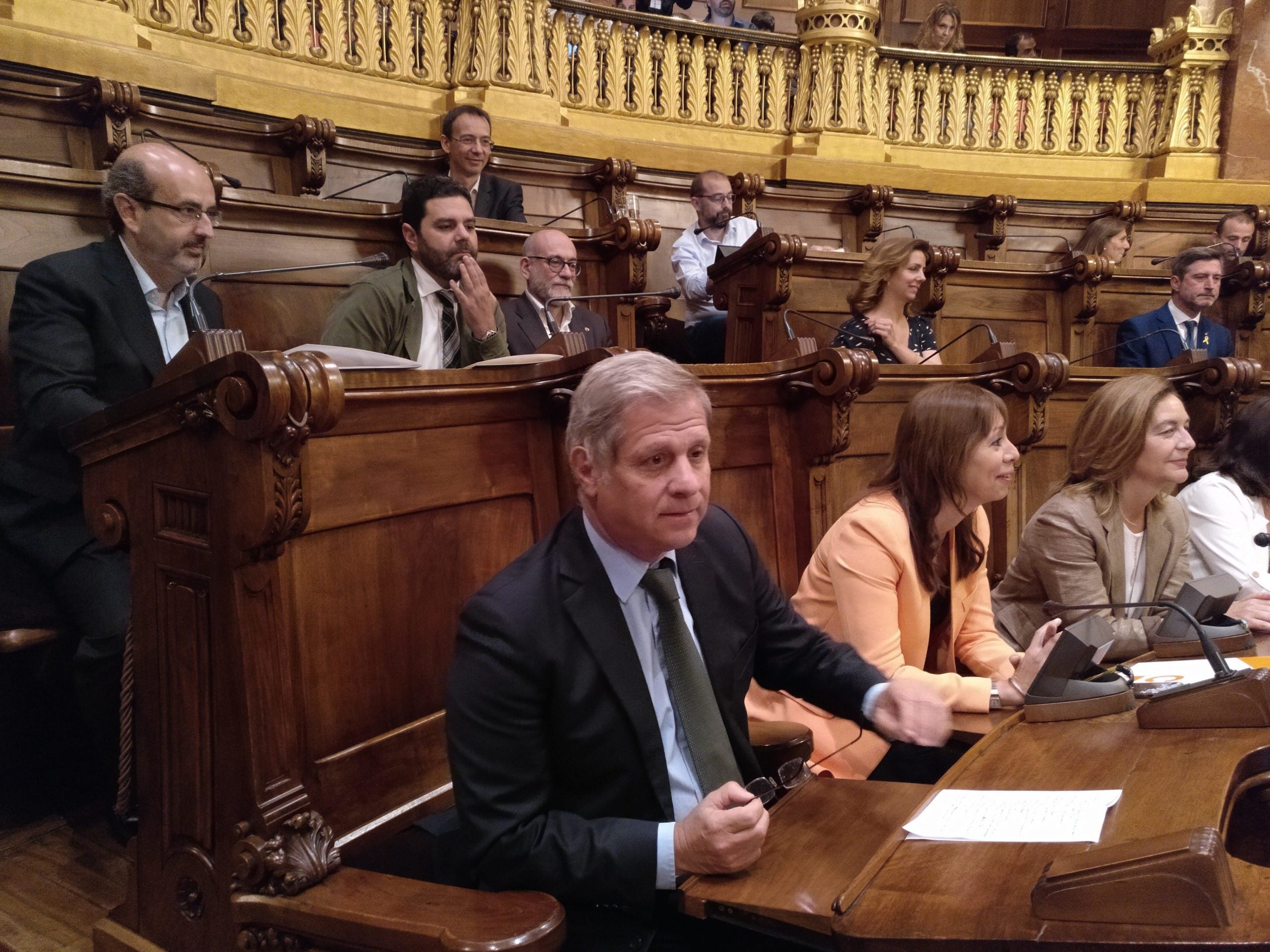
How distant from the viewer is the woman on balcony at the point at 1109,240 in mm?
3777

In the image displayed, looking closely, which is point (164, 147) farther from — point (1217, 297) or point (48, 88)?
point (1217, 297)

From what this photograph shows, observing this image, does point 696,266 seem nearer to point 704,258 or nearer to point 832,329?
point 704,258

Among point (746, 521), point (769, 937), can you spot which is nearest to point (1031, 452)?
point (746, 521)

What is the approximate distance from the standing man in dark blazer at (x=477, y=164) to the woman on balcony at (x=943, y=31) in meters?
3.05

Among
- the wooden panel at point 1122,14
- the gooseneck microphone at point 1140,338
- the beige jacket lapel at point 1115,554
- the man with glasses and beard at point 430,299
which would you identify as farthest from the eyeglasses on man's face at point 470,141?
the wooden panel at point 1122,14

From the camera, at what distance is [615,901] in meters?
0.81

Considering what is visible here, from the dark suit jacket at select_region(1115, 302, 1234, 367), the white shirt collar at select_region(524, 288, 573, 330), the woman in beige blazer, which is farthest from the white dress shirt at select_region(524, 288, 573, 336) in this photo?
the dark suit jacket at select_region(1115, 302, 1234, 367)

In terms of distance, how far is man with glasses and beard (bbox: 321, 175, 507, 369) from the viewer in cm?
192

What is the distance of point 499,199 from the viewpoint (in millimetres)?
3010

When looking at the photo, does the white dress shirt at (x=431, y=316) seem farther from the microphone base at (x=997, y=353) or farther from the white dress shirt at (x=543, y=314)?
the microphone base at (x=997, y=353)

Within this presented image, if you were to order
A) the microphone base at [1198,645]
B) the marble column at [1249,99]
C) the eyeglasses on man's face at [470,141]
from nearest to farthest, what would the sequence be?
the microphone base at [1198,645] → the eyeglasses on man's face at [470,141] → the marble column at [1249,99]

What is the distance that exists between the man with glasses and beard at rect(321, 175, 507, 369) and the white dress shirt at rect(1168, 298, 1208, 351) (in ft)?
6.77

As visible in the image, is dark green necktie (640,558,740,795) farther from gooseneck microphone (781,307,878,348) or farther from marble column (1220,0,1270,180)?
marble column (1220,0,1270,180)

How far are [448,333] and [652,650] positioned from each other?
130cm
